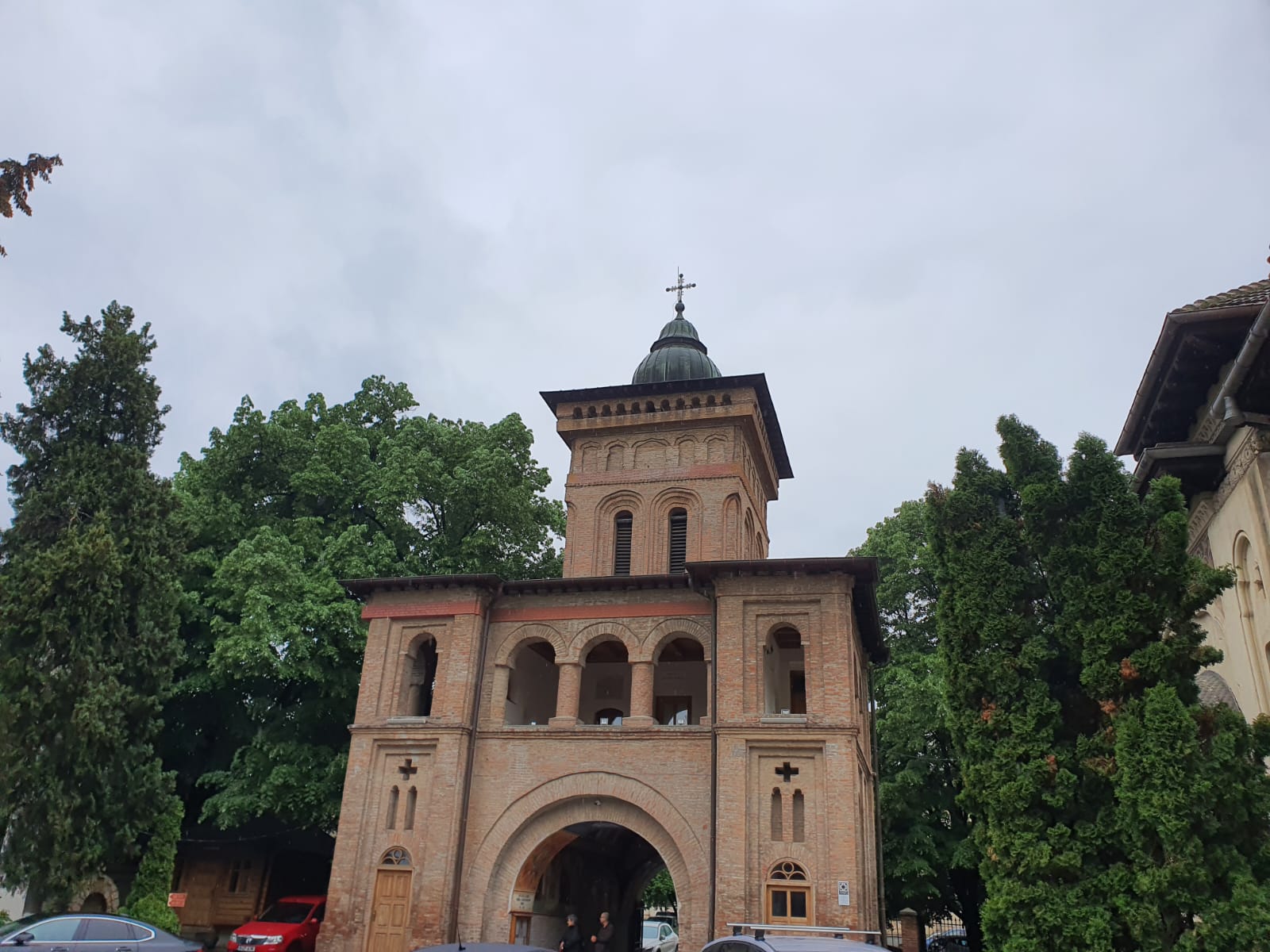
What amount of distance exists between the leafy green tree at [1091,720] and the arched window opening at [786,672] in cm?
→ 720

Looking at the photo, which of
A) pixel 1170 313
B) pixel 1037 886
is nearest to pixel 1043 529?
pixel 1170 313

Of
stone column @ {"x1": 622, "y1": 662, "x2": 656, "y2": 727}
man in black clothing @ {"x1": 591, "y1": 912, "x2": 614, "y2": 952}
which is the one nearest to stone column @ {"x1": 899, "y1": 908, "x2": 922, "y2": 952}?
man in black clothing @ {"x1": 591, "y1": 912, "x2": 614, "y2": 952}

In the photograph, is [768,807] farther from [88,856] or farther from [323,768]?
[88,856]

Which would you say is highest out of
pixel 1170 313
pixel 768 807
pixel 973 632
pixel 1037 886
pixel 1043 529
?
pixel 1170 313

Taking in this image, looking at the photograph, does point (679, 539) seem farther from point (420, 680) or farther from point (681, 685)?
point (420, 680)

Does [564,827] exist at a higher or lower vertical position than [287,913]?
higher

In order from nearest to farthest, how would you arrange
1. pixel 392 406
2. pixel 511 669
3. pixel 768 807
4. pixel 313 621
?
1. pixel 768 807
2. pixel 511 669
3. pixel 313 621
4. pixel 392 406

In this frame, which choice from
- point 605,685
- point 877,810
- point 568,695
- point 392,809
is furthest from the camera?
point 877,810

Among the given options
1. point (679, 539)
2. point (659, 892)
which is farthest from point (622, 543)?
point (659, 892)

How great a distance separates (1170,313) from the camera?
12562 millimetres

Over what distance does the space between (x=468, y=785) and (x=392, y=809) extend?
5.48ft

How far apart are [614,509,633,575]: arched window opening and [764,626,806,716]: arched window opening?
4731 mm

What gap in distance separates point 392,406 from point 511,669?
1125 centimetres

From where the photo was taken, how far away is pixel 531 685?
76.8 feet
